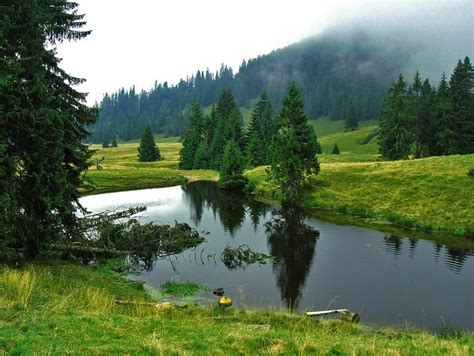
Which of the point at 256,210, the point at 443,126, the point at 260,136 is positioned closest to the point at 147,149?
the point at 260,136

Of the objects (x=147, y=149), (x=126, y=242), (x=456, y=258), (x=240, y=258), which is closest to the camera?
(x=126, y=242)

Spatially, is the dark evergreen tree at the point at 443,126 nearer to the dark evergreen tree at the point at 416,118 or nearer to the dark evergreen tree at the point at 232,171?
the dark evergreen tree at the point at 416,118

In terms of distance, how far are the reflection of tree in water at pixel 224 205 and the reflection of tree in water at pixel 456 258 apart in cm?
2090

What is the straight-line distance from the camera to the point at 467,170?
5516 centimetres

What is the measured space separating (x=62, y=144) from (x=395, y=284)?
76.3 feet

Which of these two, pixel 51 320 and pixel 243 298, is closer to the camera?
pixel 51 320

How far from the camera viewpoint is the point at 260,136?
10788 centimetres

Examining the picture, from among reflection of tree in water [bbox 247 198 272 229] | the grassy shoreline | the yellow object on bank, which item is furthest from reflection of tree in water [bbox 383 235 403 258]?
the yellow object on bank

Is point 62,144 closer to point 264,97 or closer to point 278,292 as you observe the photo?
point 278,292

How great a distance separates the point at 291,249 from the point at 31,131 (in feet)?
80.6

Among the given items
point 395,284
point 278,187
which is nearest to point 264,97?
point 278,187

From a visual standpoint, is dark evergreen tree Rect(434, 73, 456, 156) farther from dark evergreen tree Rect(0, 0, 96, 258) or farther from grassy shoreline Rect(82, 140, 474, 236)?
dark evergreen tree Rect(0, 0, 96, 258)

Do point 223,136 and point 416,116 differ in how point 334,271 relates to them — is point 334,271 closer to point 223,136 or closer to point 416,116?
point 416,116

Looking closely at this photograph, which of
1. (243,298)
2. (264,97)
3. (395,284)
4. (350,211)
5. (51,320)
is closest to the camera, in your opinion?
(51,320)
